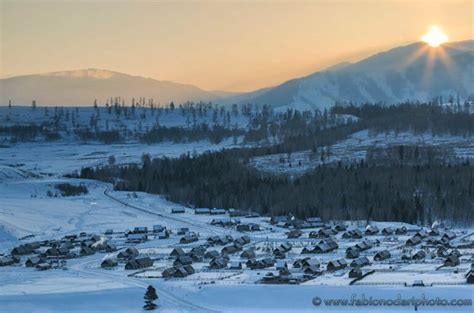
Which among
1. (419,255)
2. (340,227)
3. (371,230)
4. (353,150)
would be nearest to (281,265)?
(419,255)

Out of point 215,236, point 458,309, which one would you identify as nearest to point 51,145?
point 215,236

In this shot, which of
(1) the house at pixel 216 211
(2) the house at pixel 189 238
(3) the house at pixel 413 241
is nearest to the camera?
(3) the house at pixel 413 241

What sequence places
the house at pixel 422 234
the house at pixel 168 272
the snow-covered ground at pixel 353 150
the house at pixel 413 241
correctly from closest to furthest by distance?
the house at pixel 168 272
the house at pixel 413 241
the house at pixel 422 234
the snow-covered ground at pixel 353 150

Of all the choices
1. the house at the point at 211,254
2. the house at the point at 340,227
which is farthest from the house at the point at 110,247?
the house at the point at 340,227

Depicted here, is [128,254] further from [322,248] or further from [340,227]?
[340,227]

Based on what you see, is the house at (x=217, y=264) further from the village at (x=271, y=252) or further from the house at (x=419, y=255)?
the house at (x=419, y=255)

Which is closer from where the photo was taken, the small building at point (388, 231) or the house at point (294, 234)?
the house at point (294, 234)

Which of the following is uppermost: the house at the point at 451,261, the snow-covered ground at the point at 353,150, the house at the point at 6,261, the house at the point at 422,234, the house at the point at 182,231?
the snow-covered ground at the point at 353,150
